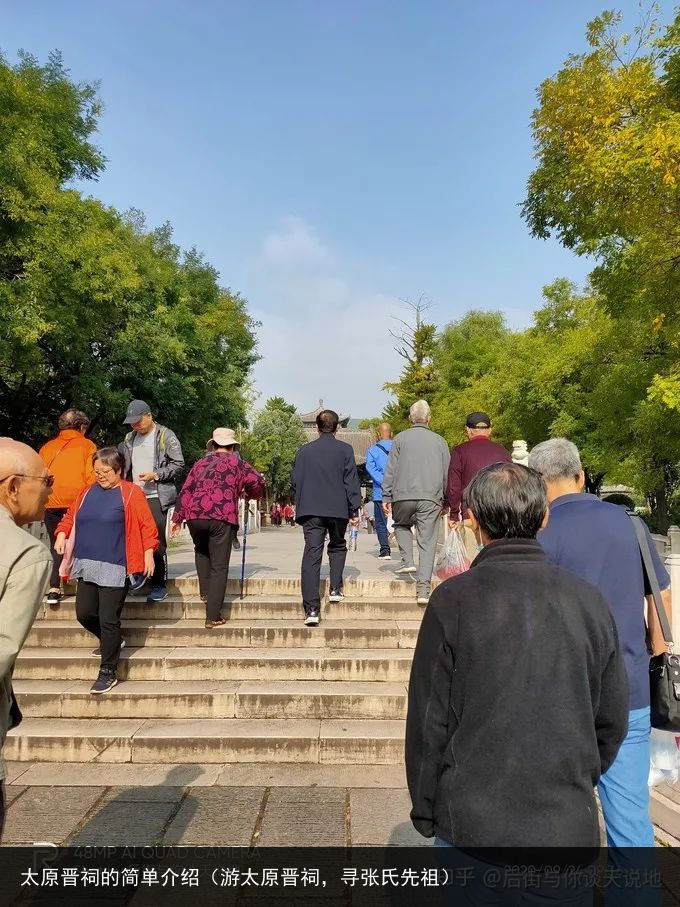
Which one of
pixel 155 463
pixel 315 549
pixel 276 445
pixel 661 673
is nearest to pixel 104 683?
pixel 315 549

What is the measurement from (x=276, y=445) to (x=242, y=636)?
158 feet

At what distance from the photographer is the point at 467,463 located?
6.01 meters

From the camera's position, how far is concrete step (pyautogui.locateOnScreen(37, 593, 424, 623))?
253 inches

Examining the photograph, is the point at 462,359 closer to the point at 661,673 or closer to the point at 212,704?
the point at 212,704

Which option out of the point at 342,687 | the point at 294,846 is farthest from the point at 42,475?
the point at 342,687

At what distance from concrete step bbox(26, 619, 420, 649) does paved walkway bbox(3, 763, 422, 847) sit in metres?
1.44

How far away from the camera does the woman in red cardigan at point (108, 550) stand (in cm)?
514

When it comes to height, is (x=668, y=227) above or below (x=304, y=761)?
above

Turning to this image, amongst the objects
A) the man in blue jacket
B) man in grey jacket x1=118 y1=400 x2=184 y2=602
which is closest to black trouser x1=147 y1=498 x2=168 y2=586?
man in grey jacket x1=118 y1=400 x2=184 y2=602

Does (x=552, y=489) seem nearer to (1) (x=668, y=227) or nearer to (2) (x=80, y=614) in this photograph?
(2) (x=80, y=614)

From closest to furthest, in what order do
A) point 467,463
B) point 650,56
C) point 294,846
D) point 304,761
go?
point 294,846, point 304,761, point 467,463, point 650,56

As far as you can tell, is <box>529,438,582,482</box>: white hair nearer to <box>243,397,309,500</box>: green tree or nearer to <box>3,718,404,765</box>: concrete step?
<box>3,718,404,765</box>: concrete step

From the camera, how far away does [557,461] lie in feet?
9.73

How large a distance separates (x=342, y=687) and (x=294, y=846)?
1.95 m
